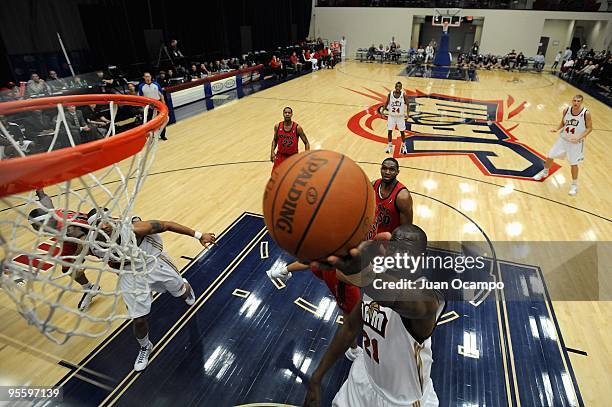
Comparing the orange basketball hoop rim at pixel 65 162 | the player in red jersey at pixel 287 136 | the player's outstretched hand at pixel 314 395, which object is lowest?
the player's outstretched hand at pixel 314 395

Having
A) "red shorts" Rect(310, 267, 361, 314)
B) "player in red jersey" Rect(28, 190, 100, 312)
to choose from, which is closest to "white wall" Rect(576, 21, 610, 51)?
"red shorts" Rect(310, 267, 361, 314)

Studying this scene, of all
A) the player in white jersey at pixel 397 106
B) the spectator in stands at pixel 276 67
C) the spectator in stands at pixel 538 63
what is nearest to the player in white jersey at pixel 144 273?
the player in white jersey at pixel 397 106

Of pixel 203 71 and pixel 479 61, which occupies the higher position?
pixel 203 71

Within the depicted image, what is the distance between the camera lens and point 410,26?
2248 cm

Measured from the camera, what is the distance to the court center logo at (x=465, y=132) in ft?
23.8

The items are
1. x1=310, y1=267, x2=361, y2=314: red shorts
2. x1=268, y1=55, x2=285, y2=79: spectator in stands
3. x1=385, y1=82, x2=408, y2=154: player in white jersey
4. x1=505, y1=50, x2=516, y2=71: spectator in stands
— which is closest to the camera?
x1=310, y1=267, x2=361, y2=314: red shorts

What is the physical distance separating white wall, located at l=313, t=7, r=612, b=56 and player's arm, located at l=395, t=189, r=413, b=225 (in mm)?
22946

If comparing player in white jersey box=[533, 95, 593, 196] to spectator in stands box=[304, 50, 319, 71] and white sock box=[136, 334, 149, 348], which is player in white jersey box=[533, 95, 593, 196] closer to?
white sock box=[136, 334, 149, 348]

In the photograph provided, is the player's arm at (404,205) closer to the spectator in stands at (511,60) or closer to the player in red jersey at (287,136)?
the player in red jersey at (287,136)

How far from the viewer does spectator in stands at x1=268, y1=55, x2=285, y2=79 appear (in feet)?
52.7

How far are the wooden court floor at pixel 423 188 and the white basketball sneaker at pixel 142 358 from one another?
0.57 meters

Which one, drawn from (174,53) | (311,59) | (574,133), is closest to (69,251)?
(574,133)

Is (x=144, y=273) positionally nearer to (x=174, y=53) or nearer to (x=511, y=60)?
(x=174, y=53)

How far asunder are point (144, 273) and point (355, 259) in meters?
1.88
